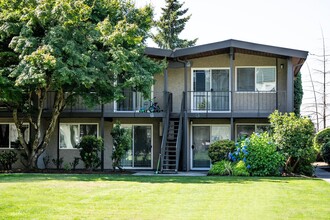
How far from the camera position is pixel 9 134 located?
2520cm

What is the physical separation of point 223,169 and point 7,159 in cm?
978

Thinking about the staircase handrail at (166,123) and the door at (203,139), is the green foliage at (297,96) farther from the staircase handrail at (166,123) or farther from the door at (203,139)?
the staircase handrail at (166,123)

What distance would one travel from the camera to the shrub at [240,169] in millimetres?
20031

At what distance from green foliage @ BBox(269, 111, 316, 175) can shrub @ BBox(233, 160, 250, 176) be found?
5.40ft

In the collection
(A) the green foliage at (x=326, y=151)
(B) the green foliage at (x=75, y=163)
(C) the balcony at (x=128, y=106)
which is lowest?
(B) the green foliage at (x=75, y=163)

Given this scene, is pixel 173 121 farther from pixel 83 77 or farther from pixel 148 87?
pixel 83 77

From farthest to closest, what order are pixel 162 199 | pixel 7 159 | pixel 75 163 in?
pixel 75 163, pixel 7 159, pixel 162 199

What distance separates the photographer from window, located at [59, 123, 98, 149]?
25.0m

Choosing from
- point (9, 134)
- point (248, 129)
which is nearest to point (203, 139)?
point (248, 129)

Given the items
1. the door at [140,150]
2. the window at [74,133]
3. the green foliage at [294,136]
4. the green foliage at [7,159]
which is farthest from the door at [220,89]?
the green foliage at [7,159]

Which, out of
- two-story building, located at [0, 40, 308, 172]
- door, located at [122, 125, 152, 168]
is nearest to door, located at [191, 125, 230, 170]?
two-story building, located at [0, 40, 308, 172]

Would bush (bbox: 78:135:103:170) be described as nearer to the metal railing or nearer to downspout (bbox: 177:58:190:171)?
the metal railing

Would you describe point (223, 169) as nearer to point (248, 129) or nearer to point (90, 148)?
point (248, 129)

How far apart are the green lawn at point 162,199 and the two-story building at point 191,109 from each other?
654 cm
